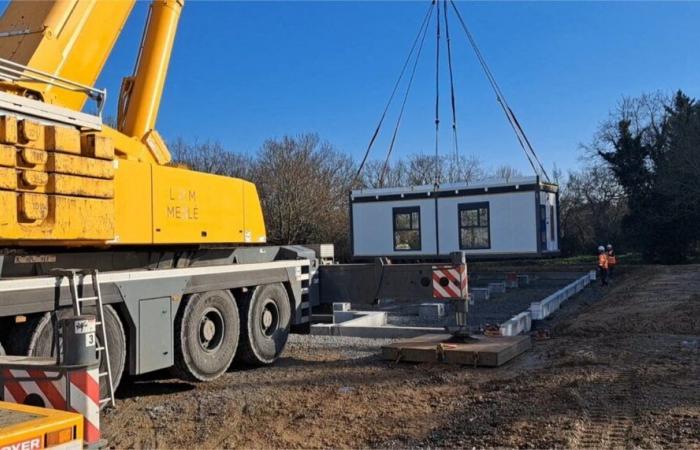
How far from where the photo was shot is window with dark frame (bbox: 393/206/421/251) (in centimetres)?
2492

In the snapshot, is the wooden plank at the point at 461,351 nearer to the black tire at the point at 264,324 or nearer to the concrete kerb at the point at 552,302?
the black tire at the point at 264,324

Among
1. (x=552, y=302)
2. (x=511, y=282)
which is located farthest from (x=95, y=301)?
(x=511, y=282)

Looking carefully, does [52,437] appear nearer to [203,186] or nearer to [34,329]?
[34,329]

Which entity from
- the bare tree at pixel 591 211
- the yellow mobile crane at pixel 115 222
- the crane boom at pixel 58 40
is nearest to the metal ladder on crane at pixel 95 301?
the yellow mobile crane at pixel 115 222

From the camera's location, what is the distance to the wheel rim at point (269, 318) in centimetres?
879

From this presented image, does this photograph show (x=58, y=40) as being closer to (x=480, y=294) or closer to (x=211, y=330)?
(x=211, y=330)

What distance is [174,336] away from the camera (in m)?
7.14

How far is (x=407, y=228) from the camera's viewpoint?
25.2 meters

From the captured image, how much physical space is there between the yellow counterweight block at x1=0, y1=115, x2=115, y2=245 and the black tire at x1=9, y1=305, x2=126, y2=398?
73 centimetres

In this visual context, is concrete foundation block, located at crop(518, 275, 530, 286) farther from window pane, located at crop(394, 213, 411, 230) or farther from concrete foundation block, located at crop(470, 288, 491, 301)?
concrete foundation block, located at crop(470, 288, 491, 301)

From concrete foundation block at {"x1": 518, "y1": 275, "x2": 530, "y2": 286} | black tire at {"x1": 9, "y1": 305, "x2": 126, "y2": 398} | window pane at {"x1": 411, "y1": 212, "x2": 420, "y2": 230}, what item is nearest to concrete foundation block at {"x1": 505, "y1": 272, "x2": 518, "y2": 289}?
concrete foundation block at {"x1": 518, "y1": 275, "x2": 530, "y2": 286}

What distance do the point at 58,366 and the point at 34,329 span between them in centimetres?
167

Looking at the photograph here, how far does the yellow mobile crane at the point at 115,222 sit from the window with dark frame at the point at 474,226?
15144mm

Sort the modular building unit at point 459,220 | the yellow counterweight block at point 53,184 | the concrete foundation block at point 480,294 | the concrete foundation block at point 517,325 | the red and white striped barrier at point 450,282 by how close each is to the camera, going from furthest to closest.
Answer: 1. the modular building unit at point 459,220
2. the concrete foundation block at point 480,294
3. the concrete foundation block at point 517,325
4. the red and white striped barrier at point 450,282
5. the yellow counterweight block at point 53,184
